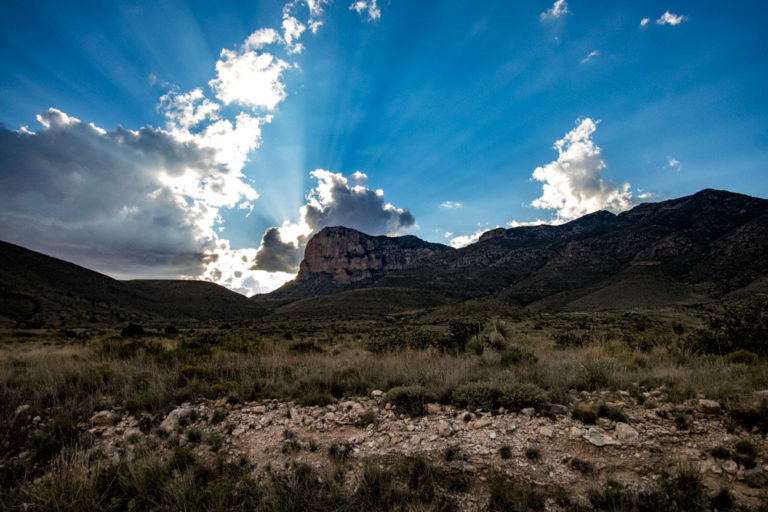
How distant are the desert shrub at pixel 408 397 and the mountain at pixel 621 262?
63.1 meters

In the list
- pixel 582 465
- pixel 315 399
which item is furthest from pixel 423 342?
pixel 582 465

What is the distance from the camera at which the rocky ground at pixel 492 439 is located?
362cm

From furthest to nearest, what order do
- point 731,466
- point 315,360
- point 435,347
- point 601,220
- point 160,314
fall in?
point 601,220 → point 160,314 → point 435,347 → point 315,360 → point 731,466

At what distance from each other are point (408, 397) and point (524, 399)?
195 cm

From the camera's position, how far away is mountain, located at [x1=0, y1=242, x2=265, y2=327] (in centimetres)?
4175

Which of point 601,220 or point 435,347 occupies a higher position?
point 601,220

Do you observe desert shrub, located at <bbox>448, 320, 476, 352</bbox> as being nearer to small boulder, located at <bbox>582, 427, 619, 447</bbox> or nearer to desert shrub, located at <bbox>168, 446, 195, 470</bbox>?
small boulder, located at <bbox>582, 427, 619, 447</bbox>

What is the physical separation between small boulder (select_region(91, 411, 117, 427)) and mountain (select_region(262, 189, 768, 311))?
66.9 m

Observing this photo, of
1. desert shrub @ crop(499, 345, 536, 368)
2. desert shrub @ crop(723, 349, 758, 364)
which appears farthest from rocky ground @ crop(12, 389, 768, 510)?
desert shrub @ crop(723, 349, 758, 364)

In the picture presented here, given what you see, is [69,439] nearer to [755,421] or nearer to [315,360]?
[315,360]

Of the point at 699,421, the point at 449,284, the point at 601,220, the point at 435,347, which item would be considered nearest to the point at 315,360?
the point at 435,347

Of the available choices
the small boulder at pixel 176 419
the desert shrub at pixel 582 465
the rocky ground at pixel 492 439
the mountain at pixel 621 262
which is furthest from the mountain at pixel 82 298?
the desert shrub at pixel 582 465

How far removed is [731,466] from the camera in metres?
3.53

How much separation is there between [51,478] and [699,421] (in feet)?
27.8
